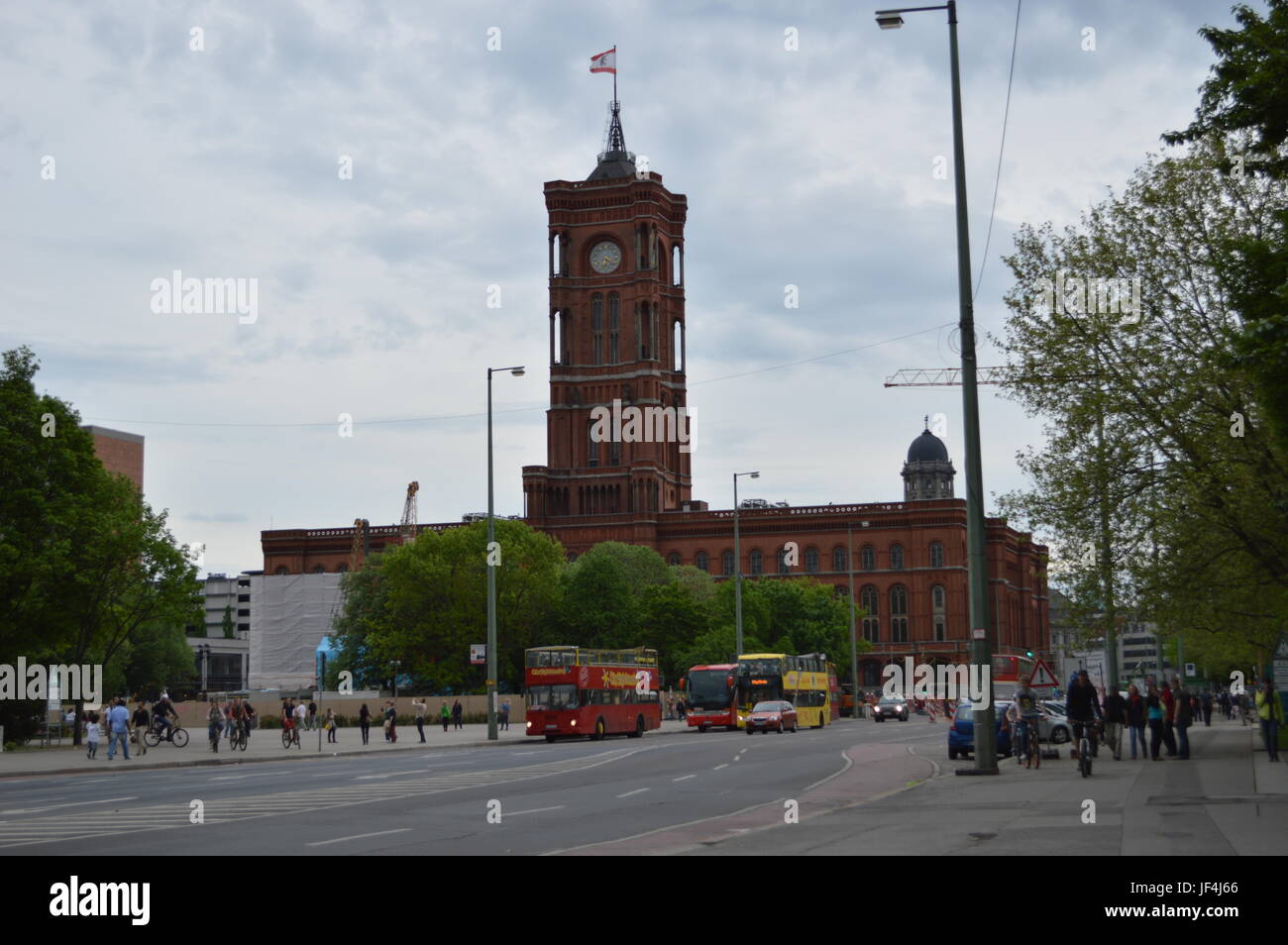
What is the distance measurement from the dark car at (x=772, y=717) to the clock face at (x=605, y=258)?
85.5 m

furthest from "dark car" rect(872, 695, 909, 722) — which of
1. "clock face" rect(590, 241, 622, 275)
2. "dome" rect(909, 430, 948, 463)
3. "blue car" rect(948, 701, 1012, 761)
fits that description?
"dome" rect(909, 430, 948, 463)

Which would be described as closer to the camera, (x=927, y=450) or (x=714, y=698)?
(x=714, y=698)

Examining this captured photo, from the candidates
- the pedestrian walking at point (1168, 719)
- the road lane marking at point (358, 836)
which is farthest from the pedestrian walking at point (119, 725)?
the pedestrian walking at point (1168, 719)

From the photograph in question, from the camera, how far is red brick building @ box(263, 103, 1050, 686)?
135 metres

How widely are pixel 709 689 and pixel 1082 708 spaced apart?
125 ft

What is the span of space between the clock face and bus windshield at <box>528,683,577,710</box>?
9003 centimetres

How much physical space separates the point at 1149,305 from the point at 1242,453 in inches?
166

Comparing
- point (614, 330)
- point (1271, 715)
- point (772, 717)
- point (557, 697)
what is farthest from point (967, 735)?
point (614, 330)

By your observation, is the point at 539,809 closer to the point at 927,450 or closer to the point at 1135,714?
the point at 1135,714

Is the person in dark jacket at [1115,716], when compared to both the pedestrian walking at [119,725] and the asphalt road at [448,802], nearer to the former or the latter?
the asphalt road at [448,802]

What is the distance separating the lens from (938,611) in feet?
443

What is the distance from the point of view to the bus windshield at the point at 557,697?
5375 centimetres
